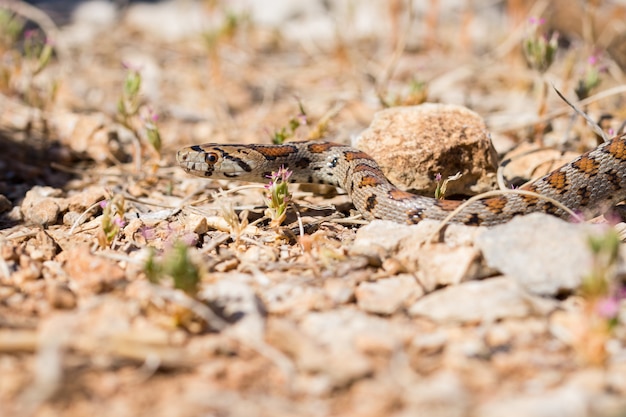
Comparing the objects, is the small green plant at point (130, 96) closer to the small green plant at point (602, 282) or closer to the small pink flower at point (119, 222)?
the small pink flower at point (119, 222)

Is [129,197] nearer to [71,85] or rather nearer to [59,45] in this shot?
[71,85]

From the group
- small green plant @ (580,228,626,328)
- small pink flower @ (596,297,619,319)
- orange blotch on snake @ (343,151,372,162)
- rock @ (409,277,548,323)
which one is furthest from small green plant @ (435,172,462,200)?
small pink flower @ (596,297,619,319)

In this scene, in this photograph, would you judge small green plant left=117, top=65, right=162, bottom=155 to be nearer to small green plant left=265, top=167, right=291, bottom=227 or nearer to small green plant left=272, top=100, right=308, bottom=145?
small green plant left=272, top=100, right=308, bottom=145

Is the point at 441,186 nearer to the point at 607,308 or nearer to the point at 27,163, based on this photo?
the point at 607,308

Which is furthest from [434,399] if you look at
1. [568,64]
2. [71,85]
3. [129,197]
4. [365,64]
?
[71,85]

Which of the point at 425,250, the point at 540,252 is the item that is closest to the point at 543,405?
the point at 540,252

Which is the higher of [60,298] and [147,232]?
[147,232]
